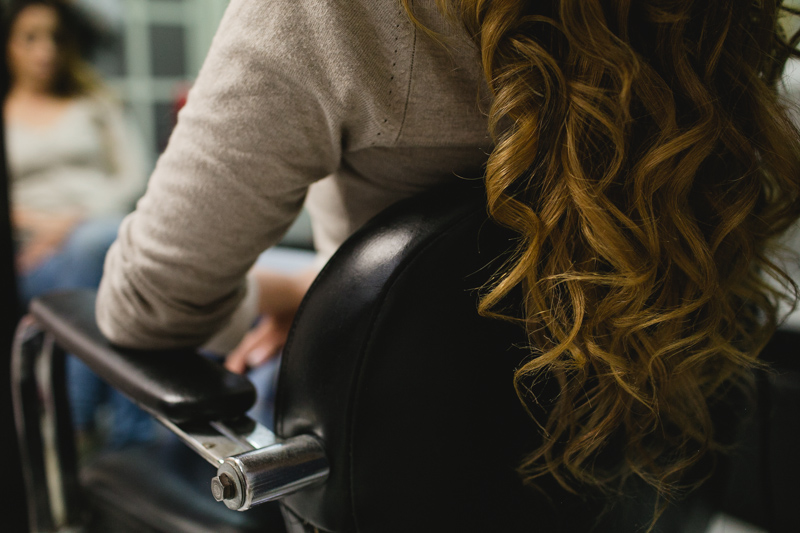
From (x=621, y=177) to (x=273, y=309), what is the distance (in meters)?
0.66

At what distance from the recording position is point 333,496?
0.42m

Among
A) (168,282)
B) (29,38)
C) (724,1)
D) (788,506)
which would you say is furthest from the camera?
(29,38)

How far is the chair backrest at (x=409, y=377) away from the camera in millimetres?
403

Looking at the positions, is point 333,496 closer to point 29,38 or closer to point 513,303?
point 513,303

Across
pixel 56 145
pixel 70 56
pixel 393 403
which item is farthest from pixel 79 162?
pixel 393 403

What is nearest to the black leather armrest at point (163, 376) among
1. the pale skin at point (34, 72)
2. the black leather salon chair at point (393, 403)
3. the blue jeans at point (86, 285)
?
the black leather salon chair at point (393, 403)

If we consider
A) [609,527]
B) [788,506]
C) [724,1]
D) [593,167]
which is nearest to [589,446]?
[609,527]

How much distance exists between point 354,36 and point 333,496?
342 millimetres

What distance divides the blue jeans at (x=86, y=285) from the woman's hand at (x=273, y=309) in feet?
1.76

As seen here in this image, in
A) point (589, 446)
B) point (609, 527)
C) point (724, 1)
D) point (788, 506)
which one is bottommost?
point (788, 506)

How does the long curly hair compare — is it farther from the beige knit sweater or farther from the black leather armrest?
the black leather armrest

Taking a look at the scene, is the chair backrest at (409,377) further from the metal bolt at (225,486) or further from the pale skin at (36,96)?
the pale skin at (36,96)

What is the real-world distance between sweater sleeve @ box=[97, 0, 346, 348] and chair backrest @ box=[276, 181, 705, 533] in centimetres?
8

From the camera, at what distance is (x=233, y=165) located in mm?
420
